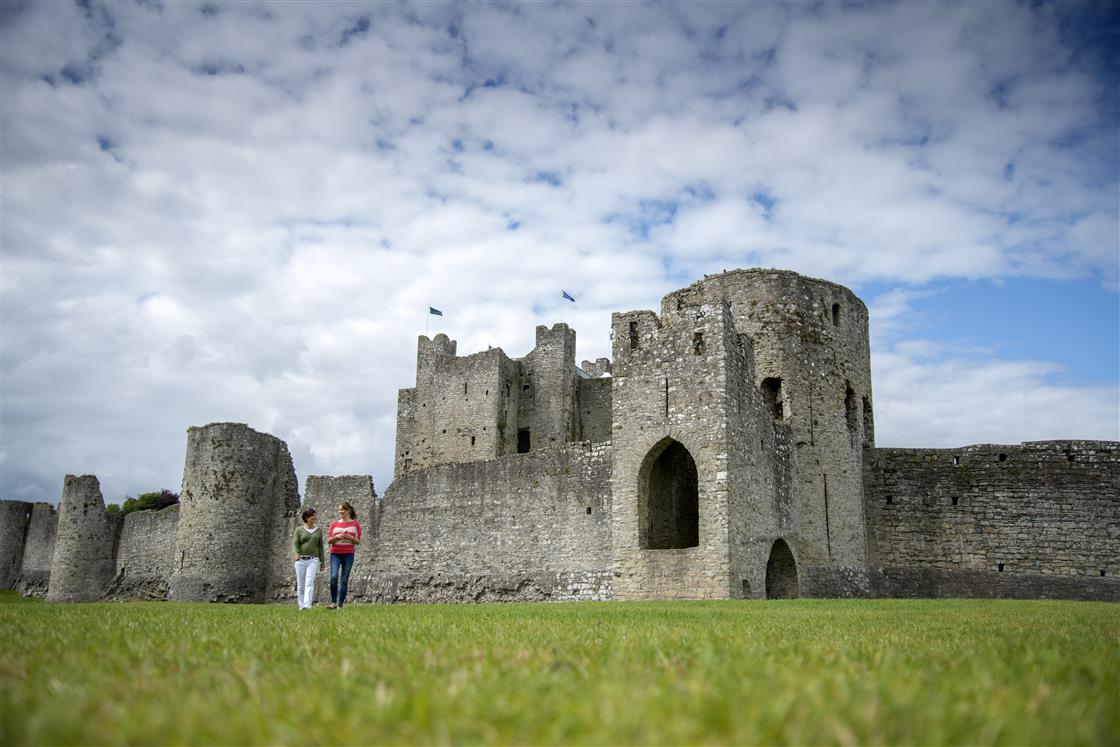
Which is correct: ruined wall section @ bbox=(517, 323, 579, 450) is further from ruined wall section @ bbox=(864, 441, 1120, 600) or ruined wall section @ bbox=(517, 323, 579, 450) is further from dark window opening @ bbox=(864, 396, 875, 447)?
ruined wall section @ bbox=(864, 441, 1120, 600)

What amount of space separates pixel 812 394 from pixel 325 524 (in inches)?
630

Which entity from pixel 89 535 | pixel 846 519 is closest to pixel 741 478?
pixel 846 519

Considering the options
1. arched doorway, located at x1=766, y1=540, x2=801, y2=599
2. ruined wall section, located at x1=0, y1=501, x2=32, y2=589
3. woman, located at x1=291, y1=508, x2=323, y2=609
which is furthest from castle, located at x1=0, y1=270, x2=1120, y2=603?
ruined wall section, located at x1=0, y1=501, x2=32, y2=589

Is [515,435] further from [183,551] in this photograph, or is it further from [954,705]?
[954,705]

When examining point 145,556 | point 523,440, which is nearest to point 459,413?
point 523,440

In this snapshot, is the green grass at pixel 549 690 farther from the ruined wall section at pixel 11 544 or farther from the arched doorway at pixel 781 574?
the ruined wall section at pixel 11 544

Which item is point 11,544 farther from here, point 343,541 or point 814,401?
point 814,401

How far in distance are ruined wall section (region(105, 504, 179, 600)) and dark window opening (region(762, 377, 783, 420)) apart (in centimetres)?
2296

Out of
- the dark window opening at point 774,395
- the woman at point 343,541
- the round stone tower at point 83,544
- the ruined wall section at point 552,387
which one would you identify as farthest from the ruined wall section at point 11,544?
the dark window opening at point 774,395

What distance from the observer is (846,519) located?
74.4 ft

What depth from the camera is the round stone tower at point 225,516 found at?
28.6 meters

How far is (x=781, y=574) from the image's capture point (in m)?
21.3

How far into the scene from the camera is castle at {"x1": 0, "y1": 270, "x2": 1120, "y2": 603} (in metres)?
18.8

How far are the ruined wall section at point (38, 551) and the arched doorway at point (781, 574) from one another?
1375 inches
